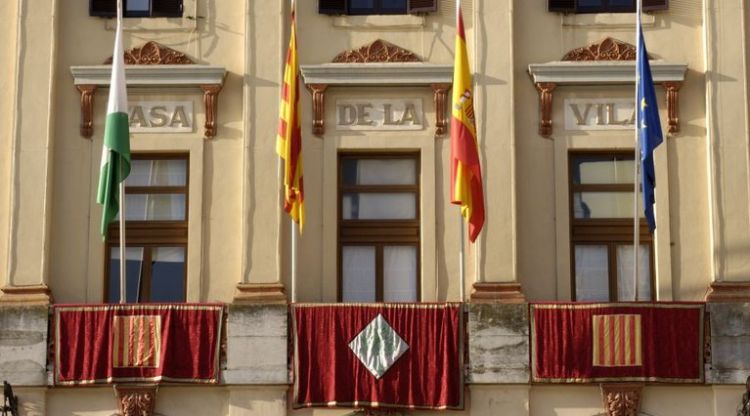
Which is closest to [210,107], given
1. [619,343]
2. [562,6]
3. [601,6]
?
[562,6]

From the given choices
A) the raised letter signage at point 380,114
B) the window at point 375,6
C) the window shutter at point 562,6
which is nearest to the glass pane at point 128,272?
the raised letter signage at point 380,114

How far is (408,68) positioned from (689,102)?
485 cm

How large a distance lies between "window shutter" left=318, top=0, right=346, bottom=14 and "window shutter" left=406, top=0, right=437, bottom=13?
113 centimetres

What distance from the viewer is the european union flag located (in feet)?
92.4

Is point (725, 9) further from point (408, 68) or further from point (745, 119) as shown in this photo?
point (408, 68)

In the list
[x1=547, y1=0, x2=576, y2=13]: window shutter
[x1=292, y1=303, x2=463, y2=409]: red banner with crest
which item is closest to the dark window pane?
[x1=547, y1=0, x2=576, y2=13]: window shutter

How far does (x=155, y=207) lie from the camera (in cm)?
3009

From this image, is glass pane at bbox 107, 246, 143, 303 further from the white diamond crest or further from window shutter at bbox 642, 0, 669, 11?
window shutter at bbox 642, 0, 669, 11

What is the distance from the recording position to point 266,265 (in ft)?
96.3

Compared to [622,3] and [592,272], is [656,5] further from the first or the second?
[592,272]

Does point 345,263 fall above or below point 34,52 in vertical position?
below

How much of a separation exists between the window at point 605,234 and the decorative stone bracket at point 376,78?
8.12ft

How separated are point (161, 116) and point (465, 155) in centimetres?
548

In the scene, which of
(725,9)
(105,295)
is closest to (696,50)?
(725,9)
